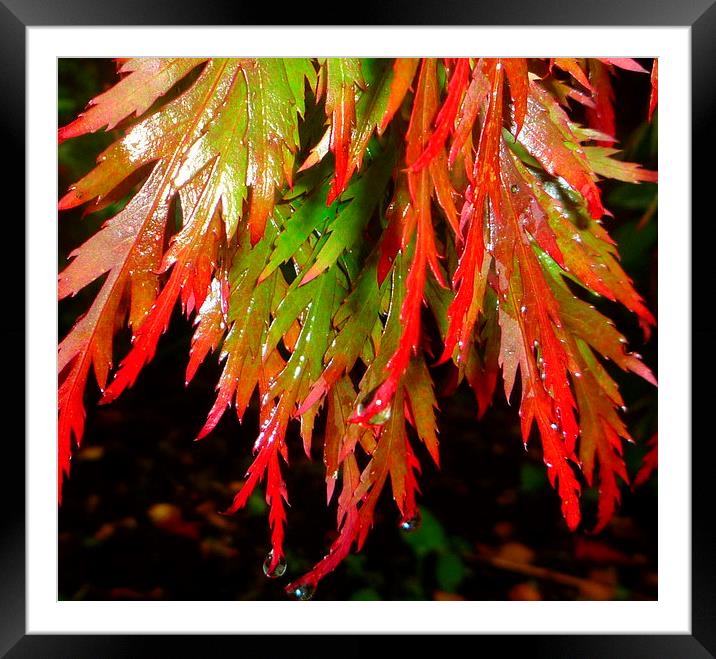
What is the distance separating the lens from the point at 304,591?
0.60m

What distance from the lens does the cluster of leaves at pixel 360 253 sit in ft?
1.65

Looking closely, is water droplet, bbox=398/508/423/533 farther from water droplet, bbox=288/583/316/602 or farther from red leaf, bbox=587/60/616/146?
red leaf, bbox=587/60/616/146

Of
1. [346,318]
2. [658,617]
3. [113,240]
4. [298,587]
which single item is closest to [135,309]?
[113,240]

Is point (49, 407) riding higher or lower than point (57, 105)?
lower

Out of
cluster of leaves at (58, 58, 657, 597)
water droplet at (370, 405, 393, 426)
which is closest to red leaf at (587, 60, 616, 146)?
cluster of leaves at (58, 58, 657, 597)

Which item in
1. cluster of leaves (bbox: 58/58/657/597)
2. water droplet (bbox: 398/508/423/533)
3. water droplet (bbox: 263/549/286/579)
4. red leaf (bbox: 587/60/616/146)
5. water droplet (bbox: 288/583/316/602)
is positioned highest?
red leaf (bbox: 587/60/616/146)

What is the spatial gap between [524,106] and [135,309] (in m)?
0.37

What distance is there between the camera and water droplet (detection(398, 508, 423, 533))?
0.60m

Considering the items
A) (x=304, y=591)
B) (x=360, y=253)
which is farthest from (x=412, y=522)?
(x=360, y=253)

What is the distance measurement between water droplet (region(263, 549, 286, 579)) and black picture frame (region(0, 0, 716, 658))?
0.20 ft

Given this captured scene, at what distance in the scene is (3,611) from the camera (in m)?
0.59
